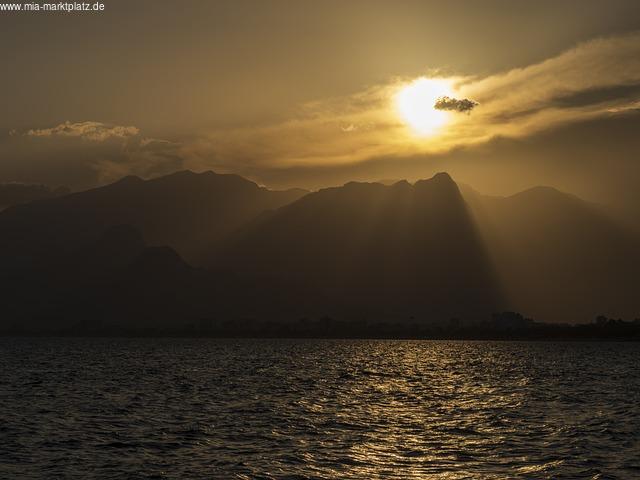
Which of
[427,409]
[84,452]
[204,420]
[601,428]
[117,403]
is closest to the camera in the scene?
[84,452]

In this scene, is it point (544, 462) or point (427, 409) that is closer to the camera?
point (544, 462)

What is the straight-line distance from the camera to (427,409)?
205ft

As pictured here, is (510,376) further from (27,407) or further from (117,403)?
(27,407)

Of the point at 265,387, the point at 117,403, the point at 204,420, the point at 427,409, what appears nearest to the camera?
the point at 204,420

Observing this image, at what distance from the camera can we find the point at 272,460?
3919 centimetres

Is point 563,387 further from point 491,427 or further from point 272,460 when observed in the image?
point 272,460

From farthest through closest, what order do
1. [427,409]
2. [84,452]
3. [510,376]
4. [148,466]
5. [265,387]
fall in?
[510,376] → [265,387] → [427,409] → [84,452] → [148,466]

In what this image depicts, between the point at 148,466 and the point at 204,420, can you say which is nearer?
the point at 148,466

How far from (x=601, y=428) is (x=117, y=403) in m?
41.9

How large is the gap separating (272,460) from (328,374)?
2812 inches

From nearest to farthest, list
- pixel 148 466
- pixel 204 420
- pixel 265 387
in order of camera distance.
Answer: pixel 148 466, pixel 204 420, pixel 265 387

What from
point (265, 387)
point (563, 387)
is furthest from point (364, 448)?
point (563, 387)

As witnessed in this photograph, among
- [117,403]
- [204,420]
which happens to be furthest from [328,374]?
[204,420]

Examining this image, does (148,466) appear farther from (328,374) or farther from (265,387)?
(328,374)
